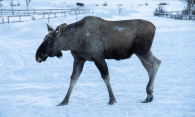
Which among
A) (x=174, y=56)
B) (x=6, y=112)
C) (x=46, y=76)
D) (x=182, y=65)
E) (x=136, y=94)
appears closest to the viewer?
(x=6, y=112)

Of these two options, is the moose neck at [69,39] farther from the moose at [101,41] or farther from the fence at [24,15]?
the fence at [24,15]

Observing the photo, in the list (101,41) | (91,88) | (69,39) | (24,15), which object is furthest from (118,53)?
(24,15)

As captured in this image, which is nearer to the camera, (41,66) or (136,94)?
(136,94)

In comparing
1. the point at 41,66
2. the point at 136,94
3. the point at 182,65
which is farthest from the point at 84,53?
the point at 182,65

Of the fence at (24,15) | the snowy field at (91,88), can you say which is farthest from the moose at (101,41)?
the fence at (24,15)

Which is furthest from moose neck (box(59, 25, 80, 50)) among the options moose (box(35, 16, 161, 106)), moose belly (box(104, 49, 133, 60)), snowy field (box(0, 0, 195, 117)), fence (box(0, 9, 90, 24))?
fence (box(0, 9, 90, 24))

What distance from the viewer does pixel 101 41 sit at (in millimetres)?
5719

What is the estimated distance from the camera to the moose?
5.68 meters

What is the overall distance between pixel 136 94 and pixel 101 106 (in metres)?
1.24

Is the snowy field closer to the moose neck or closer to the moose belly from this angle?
the moose belly

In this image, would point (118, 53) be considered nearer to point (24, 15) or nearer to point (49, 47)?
point (49, 47)

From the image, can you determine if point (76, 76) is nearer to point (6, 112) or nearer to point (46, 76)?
point (6, 112)

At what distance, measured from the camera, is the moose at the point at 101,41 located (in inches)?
224

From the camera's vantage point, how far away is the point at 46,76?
8.54 metres
